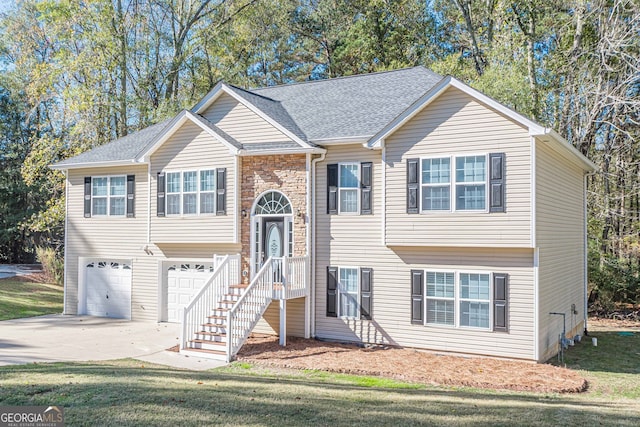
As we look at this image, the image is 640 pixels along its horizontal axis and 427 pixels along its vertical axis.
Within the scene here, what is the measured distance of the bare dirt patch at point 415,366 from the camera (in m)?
10.2

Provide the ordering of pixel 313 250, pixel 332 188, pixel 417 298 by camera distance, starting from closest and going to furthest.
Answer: pixel 417 298 < pixel 332 188 < pixel 313 250

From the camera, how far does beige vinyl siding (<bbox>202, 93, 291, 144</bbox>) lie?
1530 cm

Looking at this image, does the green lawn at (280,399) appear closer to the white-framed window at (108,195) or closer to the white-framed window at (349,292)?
the white-framed window at (349,292)

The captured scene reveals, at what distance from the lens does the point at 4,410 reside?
21.9 feet

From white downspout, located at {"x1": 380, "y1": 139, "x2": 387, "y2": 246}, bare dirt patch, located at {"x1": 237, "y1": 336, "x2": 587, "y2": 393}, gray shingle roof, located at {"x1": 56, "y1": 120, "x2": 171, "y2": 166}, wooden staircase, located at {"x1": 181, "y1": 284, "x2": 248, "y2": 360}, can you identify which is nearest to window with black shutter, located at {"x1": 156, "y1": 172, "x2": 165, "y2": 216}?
gray shingle roof, located at {"x1": 56, "y1": 120, "x2": 171, "y2": 166}

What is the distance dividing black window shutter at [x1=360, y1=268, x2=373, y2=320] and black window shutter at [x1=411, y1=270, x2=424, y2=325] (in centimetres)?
120

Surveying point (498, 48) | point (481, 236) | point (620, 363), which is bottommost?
point (620, 363)

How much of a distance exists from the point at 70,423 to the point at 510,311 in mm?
9621

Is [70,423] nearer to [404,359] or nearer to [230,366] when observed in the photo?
[230,366]

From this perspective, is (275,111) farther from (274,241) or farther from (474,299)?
(474,299)

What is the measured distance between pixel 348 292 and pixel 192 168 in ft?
20.3

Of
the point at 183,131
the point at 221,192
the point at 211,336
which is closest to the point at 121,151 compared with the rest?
the point at 183,131

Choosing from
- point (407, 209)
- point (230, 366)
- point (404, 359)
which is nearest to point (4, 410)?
point (230, 366)

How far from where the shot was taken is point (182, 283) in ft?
55.5
